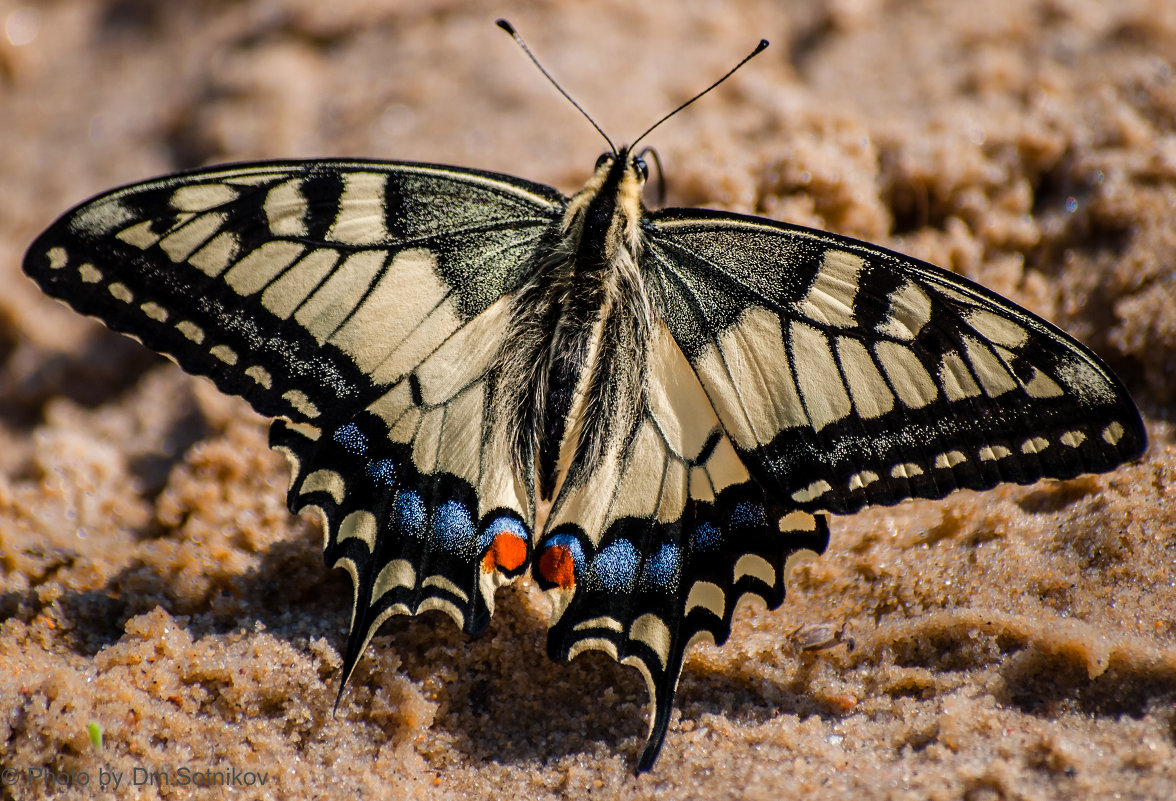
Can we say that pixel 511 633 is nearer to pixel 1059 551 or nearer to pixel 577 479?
pixel 577 479

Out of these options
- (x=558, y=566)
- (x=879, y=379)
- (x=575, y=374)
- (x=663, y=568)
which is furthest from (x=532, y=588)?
(x=879, y=379)

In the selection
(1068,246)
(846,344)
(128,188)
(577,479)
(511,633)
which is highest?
(1068,246)

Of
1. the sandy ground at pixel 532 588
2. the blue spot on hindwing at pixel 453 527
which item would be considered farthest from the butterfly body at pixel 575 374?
the sandy ground at pixel 532 588

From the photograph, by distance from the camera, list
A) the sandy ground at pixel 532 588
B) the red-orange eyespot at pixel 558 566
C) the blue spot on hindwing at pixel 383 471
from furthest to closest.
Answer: the blue spot on hindwing at pixel 383 471 → the red-orange eyespot at pixel 558 566 → the sandy ground at pixel 532 588

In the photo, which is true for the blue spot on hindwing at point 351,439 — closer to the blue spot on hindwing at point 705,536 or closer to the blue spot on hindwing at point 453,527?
the blue spot on hindwing at point 453,527

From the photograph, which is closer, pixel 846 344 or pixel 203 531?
pixel 846 344

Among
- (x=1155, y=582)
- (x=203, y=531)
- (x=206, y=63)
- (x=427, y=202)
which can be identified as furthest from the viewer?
(x=206, y=63)

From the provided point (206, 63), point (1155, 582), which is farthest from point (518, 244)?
point (206, 63)

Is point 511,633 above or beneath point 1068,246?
beneath
